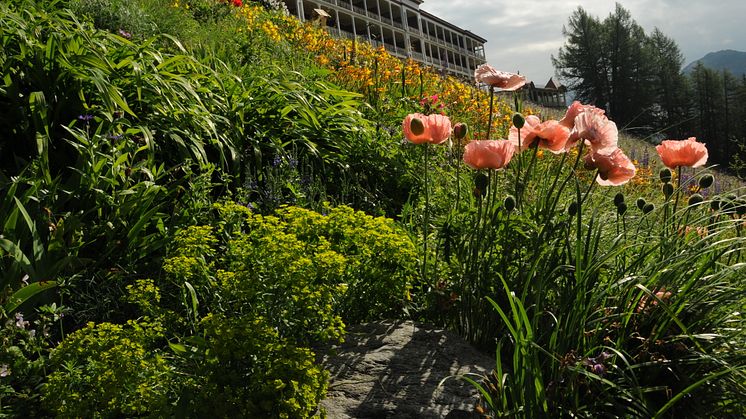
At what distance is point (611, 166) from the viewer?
219 cm

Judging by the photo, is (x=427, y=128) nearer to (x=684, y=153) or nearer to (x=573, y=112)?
(x=573, y=112)

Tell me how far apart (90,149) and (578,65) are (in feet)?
212

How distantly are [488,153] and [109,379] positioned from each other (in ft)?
4.82

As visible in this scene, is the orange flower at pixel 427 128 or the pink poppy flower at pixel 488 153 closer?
the pink poppy flower at pixel 488 153

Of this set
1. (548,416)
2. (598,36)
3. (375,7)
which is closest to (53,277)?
(548,416)

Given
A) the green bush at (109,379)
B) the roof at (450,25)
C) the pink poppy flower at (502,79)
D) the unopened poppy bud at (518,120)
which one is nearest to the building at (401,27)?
the roof at (450,25)

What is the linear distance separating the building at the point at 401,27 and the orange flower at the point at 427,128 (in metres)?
35.4

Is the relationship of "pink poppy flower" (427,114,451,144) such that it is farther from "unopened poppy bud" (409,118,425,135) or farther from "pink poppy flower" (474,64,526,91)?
"pink poppy flower" (474,64,526,91)

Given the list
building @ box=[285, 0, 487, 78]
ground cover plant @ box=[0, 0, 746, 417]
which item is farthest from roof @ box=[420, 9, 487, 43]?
ground cover plant @ box=[0, 0, 746, 417]

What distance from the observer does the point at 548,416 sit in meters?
1.77

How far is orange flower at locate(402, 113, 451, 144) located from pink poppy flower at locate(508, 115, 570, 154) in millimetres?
321

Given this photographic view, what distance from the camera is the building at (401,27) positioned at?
143 feet

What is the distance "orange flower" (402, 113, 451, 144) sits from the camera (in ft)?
7.91

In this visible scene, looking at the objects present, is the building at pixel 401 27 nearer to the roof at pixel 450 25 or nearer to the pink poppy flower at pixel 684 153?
the roof at pixel 450 25
